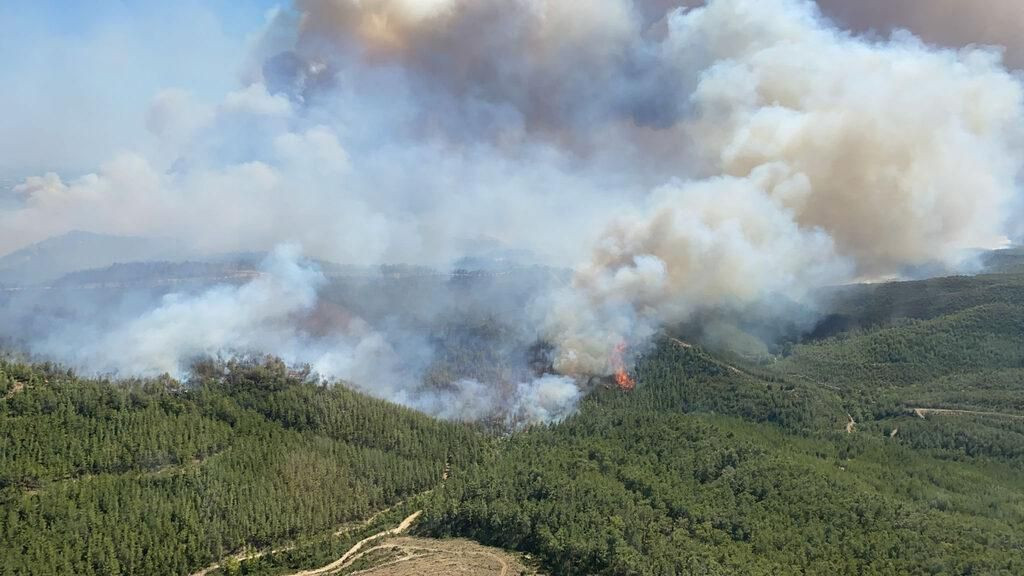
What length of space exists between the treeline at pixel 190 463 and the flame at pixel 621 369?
22.3 m

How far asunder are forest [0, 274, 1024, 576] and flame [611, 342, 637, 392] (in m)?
1.93

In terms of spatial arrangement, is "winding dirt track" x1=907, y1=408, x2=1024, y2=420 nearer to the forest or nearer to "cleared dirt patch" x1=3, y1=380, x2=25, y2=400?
the forest

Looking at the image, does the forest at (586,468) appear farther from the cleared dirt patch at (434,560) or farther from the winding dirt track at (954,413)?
the cleared dirt patch at (434,560)

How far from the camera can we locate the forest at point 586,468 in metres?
52.9

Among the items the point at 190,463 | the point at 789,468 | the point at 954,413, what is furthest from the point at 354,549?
the point at 954,413

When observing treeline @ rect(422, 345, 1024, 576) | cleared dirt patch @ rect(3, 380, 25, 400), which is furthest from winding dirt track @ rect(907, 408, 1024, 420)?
cleared dirt patch @ rect(3, 380, 25, 400)

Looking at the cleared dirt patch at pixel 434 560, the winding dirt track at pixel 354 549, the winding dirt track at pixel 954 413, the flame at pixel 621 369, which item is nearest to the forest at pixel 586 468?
the winding dirt track at pixel 954 413

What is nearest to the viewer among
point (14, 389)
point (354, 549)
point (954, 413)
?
point (354, 549)

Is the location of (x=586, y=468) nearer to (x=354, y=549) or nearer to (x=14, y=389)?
(x=354, y=549)

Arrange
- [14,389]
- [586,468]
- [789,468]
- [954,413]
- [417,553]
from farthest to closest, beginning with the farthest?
[954,413] < [14,389] < [586,468] < [789,468] < [417,553]

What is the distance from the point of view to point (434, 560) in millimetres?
56156

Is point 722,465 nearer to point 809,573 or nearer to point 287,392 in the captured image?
point 809,573

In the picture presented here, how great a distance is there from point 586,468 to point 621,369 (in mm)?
32367

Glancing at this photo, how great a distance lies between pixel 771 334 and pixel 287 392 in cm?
8296
